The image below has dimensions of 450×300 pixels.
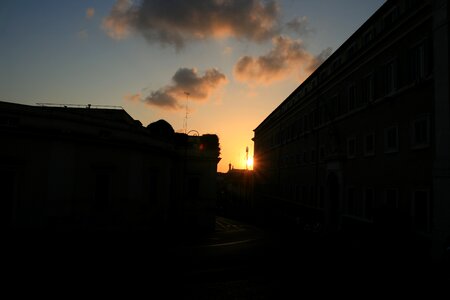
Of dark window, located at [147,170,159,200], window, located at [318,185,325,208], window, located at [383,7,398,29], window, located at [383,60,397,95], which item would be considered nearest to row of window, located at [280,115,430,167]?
window, located at [383,60,397,95]

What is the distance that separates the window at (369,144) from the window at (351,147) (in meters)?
1.72

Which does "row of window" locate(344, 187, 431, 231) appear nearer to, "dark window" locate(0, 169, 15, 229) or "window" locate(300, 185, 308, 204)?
"window" locate(300, 185, 308, 204)

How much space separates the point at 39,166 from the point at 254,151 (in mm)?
55608

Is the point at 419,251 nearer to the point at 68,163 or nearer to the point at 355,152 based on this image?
the point at 355,152

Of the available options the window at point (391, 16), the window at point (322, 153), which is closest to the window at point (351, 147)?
the window at point (322, 153)

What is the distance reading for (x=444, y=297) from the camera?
36.9 feet

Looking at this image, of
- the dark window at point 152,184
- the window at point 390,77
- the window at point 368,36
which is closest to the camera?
the window at point 390,77

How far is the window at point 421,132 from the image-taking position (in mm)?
16188

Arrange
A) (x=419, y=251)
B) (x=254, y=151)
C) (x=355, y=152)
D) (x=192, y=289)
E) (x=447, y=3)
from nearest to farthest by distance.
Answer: (x=192, y=289)
(x=447, y=3)
(x=419, y=251)
(x=355, y=152)
(x=254, y=151)

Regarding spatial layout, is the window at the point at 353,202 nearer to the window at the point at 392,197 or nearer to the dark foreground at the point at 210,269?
the dark foreground at the point at 210,269

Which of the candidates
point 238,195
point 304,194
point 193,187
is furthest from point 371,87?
point 238,195

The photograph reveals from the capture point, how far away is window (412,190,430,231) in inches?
632

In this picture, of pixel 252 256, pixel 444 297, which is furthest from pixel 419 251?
pixel 252 256

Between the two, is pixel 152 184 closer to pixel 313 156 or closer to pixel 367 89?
pixel 313 156
